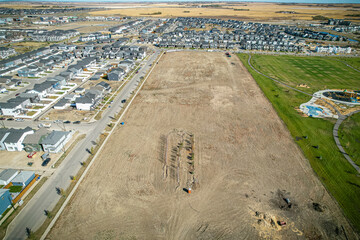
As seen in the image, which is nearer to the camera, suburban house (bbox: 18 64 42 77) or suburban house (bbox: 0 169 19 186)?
suburban house (bbox: 0 169 19 186)

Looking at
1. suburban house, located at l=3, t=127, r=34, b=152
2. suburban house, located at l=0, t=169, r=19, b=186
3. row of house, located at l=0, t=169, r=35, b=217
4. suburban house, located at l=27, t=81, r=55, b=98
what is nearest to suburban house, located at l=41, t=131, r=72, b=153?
suburban house, located at l=3, t=127, r=34, b=152

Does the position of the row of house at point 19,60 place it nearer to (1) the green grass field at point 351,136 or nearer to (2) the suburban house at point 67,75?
(2) the suburban house at point 67,75

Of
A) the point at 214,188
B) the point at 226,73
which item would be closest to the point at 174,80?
the point at 226,73

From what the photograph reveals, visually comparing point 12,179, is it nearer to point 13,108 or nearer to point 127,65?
point 13,108

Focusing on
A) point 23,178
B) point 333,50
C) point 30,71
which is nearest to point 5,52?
point 30,71

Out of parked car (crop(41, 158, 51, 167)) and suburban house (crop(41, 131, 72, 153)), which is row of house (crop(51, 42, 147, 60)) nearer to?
suburban house (crop(41, 131, 72, 153))

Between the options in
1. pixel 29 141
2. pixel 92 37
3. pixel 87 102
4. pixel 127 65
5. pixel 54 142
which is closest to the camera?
pixel 54 142
